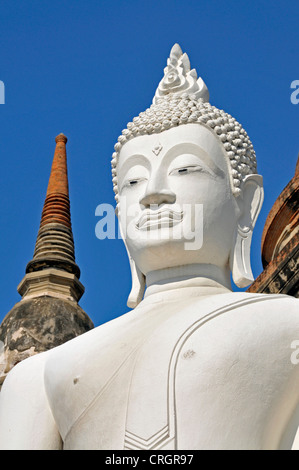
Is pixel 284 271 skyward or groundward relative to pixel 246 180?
skyward

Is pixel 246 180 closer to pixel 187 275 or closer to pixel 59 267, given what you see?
pixel 187 275

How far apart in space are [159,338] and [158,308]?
43cm

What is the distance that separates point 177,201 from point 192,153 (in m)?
0.36

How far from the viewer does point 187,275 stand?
5246 mm

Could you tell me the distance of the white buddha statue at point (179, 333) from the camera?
4406mm

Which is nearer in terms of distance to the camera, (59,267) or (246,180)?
(246,180)

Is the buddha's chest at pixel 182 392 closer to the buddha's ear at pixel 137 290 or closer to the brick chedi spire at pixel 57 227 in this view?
the buddha's ear at pixel 137 290

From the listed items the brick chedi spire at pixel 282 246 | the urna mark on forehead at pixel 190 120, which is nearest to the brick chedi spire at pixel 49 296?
the brick chedi spire at pixel 282 246

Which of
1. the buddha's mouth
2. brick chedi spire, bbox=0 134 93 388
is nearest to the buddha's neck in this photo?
the buddha's mouth

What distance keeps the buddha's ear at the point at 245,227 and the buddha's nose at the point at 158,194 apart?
53cm

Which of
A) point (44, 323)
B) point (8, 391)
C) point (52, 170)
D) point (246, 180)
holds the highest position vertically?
point (52, 170)
